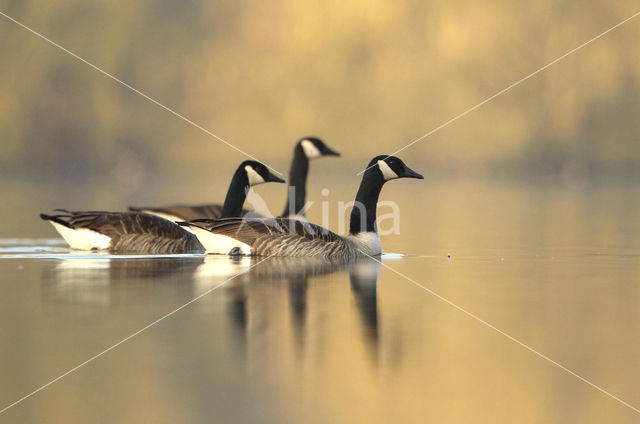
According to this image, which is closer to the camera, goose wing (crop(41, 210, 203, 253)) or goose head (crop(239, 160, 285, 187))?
goose wing (crop(41, 210, 203, 253))

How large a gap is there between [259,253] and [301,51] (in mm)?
83103

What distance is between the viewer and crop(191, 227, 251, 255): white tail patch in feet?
44.7

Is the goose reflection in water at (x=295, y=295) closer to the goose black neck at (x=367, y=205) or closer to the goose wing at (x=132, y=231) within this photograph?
the goose black neck at (x=367, y=205)

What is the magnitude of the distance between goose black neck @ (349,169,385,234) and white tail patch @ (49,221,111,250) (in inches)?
145

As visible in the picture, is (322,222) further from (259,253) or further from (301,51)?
(301,51)

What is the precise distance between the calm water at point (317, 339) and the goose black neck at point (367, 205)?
769 millimetres

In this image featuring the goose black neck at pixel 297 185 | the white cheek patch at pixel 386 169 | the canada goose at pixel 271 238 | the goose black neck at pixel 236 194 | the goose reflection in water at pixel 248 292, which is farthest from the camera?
the goose black neck at pixel 297 185

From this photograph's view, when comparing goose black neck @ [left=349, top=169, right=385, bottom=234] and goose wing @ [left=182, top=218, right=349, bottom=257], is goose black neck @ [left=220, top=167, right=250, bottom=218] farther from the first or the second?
goose black neck @ [left=349, top=169, right=385, bottom=234]

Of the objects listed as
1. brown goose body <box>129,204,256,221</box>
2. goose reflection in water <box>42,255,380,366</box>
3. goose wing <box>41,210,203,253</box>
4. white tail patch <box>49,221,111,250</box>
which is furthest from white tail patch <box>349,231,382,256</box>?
white tail patch <box>49,221,111,250</box>

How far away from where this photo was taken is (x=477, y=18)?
9819 cm

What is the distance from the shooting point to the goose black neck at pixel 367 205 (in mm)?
14312

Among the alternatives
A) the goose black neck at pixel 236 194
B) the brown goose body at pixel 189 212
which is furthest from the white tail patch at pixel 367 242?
the brown goose body at pixel 189 212

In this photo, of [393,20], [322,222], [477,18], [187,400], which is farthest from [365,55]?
[187,400]

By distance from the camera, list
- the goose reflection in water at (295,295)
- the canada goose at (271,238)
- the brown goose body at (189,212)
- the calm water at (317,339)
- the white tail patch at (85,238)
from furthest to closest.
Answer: the brown goose body at (189,212) < the white tail patch at (85,238) < the canada goose at (271,238) < the goose reflection in water at (295,295) < the calm water at (317,339)
